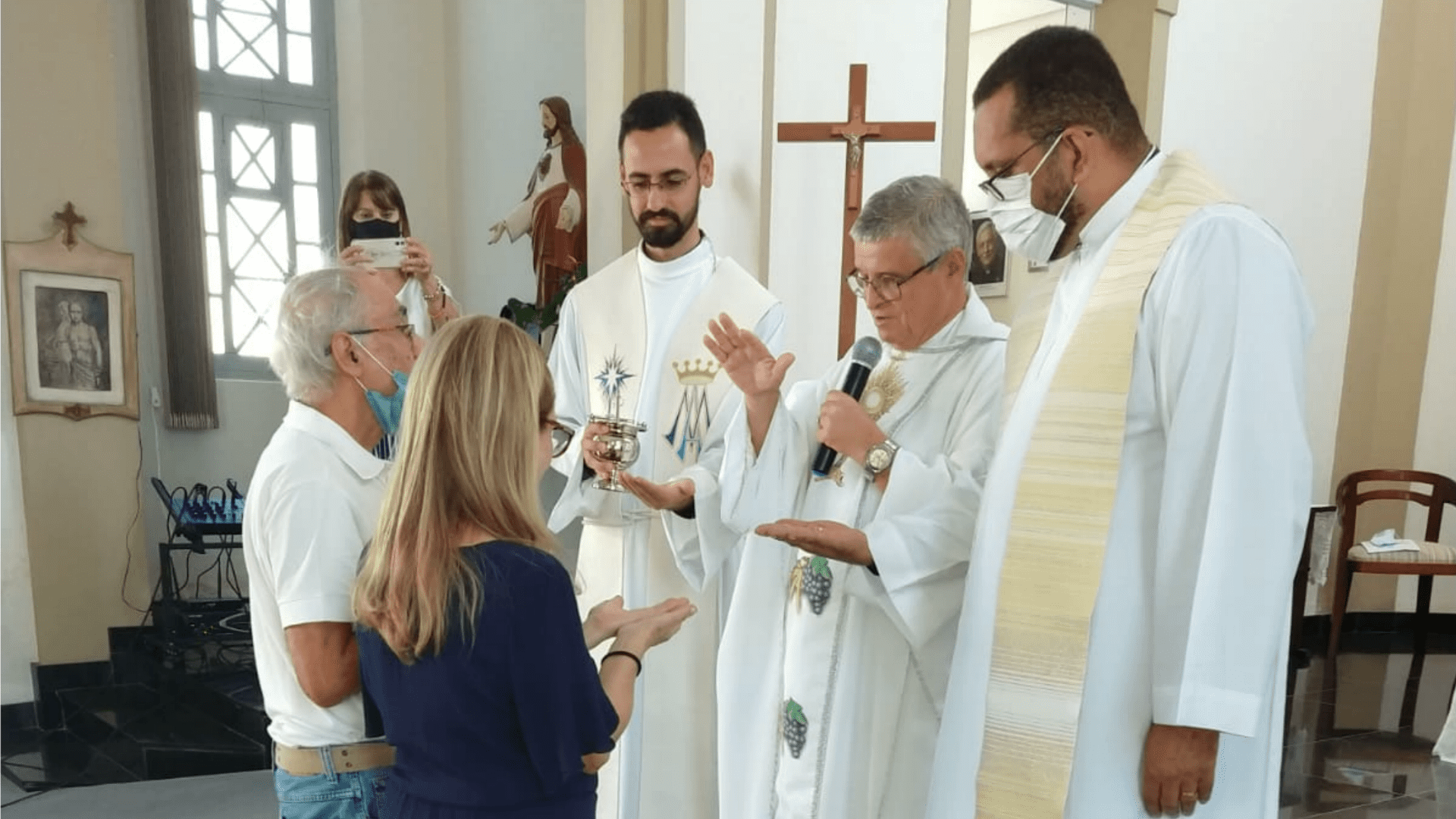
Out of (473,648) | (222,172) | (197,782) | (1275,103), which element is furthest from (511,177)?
(473,648)

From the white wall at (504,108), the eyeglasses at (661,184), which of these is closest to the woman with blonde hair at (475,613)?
the eyeglasses at (661,184)

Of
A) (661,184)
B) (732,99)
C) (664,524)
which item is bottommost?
(664,524)

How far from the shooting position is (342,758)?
1.81 m

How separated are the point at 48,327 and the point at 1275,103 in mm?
8301

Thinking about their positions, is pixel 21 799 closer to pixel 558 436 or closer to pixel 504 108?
pixel 558 436

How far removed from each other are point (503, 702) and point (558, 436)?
0.54 meters

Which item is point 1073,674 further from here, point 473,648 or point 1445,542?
point 1445,542

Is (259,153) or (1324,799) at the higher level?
(259,153)

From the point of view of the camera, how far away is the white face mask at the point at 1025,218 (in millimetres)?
1819

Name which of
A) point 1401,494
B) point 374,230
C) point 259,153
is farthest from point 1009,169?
point 259,153

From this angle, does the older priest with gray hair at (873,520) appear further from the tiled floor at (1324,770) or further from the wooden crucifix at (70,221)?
the wooden crucifix at (70,221)

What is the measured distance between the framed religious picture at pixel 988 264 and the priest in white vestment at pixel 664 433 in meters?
4.06

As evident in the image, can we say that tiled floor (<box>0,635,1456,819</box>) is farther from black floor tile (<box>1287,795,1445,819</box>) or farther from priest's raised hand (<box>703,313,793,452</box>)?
priest's raised hand (<box>703,313,793,452</box>)

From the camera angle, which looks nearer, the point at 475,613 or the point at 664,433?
the point at 475,613
